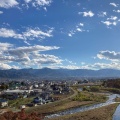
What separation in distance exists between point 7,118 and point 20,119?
1.07 m

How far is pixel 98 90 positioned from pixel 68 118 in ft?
200

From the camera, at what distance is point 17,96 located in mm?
72312

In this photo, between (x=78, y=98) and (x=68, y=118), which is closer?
(x=68, y=118)

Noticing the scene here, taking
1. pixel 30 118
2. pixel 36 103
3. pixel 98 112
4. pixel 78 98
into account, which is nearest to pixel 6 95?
pixel 36 103

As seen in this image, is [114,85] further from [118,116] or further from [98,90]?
[118,116]

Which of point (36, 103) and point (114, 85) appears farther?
point (114, 85)

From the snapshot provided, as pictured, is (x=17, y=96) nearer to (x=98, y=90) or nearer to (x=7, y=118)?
(x=98, y=90)

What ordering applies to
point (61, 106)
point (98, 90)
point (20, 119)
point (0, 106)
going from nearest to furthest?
1. point (20, 119)
2. point (0, 106)
3. point (61, 106)
4. point (98, 90)

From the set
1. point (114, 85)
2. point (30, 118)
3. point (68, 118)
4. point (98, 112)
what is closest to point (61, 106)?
point (98, 112)

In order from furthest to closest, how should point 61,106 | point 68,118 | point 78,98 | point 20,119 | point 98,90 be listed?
point 98,90
point 78,98
point 61,106
point 68,118
point 20,119

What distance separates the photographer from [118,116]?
153 ft

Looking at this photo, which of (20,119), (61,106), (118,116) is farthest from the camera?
(61,106)

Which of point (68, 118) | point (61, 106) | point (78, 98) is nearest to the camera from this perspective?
point (68, 118)

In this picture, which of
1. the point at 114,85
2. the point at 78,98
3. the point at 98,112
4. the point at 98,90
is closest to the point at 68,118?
the point at 98,112
